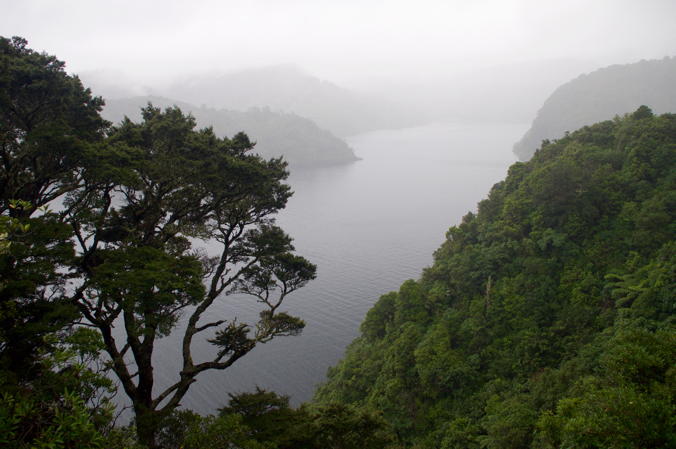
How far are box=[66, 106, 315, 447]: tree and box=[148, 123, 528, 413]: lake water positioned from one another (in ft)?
67.6

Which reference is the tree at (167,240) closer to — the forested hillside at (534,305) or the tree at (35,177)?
the tree at (35,177)

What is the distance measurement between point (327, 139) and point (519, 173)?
492ft

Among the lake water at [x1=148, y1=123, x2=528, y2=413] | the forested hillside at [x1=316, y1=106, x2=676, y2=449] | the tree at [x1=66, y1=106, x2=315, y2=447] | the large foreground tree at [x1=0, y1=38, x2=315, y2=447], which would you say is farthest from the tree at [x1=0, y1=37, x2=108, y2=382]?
the lake water at [x1=148, y1=123, x2=528, y2=413]

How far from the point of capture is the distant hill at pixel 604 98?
13962 cm

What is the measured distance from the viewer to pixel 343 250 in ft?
210

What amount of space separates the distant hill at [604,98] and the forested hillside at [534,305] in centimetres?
11221

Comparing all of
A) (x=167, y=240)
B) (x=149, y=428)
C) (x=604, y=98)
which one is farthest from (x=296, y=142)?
(x=149, y=428)

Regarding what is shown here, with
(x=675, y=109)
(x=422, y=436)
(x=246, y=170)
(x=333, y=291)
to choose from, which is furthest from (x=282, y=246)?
(x=675, y=109)

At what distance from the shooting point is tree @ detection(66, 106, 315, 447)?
1030cm

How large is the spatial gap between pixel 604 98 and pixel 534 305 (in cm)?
16007

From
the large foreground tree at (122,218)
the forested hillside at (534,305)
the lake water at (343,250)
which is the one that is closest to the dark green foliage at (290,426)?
the large foreground tree at (122,218)

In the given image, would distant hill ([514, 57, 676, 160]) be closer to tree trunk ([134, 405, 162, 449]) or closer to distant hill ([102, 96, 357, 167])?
distant hill ([102, 96, 357, 167])

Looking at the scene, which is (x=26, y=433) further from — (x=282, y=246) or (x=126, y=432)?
(x=282, y=246)

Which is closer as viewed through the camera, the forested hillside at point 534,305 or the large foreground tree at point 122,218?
the large foreground tree at point 122,218
